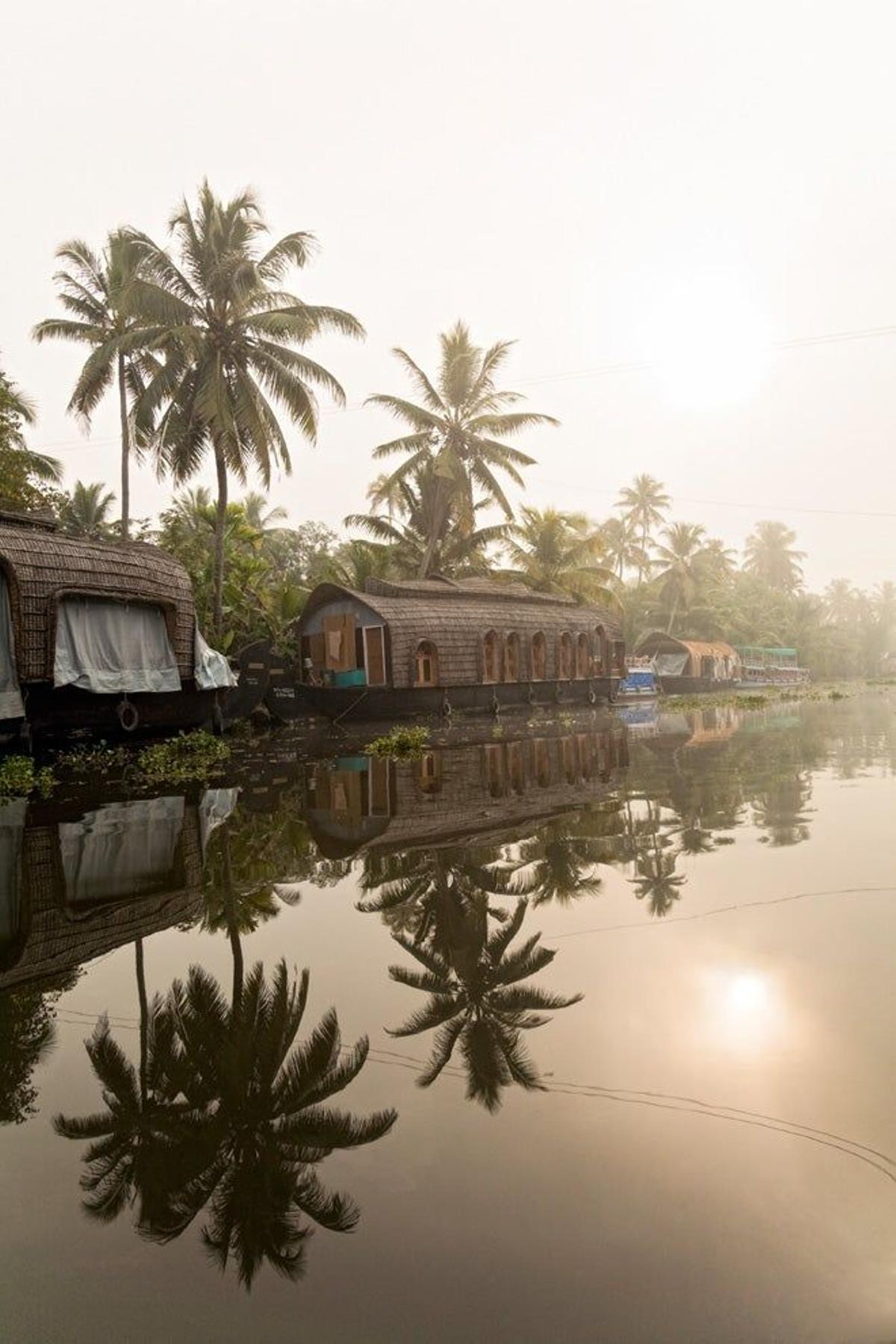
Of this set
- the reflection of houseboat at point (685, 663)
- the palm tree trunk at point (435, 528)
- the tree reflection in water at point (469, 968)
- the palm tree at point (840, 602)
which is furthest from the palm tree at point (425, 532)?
the palm tree at point (840, 602)

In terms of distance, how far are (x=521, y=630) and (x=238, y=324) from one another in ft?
35.7

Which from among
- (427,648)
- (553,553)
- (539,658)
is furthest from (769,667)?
(427,648)

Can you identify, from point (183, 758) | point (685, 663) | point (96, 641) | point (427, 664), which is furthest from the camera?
point (685, 663)

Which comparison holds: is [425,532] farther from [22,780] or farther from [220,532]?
[22,780]

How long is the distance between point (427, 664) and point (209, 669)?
692 cm

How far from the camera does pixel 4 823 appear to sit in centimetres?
766

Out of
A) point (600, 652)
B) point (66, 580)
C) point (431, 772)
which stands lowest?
point (431, 772)

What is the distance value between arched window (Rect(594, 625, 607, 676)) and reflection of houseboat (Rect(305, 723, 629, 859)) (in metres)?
15.5

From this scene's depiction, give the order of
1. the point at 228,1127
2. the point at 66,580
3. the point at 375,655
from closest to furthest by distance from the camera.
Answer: the point at 228,1127
the point at 66,580
the point at 375,655

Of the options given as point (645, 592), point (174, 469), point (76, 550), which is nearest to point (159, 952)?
point (76, 550)

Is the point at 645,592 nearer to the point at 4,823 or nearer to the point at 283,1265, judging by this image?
the point at 4,823

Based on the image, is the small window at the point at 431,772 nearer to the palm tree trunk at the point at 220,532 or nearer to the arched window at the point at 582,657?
the palm tree trunk at the point at 220,532

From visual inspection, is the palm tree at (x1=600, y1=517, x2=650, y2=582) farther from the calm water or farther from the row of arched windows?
the calm water

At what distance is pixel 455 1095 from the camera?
2.60 m
